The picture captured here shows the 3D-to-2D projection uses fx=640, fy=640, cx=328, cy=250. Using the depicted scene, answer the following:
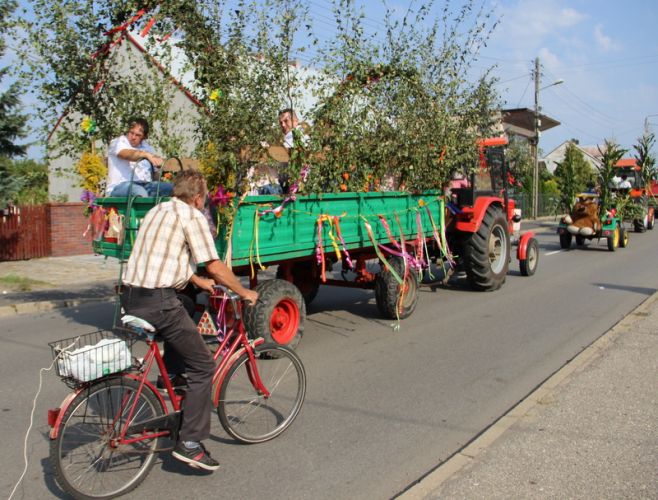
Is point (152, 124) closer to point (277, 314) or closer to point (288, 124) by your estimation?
point (288, 124)

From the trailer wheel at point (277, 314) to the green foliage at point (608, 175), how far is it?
1335 cm

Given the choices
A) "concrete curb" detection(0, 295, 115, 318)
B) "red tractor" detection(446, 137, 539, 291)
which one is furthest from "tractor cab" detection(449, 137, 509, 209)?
"concrete curb" detection(0, 295, 115, 318)

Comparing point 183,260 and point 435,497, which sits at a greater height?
point 183,260

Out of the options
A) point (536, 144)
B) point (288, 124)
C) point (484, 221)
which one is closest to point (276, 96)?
point (288, 124)

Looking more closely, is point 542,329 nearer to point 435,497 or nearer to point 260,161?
point 260,161

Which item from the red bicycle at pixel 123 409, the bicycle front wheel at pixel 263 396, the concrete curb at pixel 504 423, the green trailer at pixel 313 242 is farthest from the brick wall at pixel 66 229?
the concrete curb at pixel 504 423

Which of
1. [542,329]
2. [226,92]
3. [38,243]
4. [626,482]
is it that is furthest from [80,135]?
[38,243]

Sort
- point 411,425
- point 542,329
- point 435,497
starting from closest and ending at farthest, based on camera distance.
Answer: point 435,497 < point 411,425 < point 542,329

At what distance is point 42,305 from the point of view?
9906mm

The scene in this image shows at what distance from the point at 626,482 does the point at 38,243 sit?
49.8 feet

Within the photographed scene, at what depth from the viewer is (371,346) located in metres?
7.19

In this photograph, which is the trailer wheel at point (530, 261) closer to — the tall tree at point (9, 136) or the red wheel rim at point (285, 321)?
the red wheel rim at point (285, 321)

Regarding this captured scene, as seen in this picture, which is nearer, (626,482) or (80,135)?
(626,482)

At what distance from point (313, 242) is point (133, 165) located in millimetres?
2059
